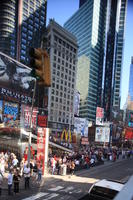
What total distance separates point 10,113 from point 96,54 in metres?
101

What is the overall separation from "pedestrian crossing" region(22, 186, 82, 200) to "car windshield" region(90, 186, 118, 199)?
3135 millimetres

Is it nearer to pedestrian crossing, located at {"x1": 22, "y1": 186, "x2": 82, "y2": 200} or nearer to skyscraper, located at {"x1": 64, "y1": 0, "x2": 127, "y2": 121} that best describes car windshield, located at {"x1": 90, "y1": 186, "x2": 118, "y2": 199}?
pedestrian crossing, located at {"x1": 22, "y1": 186, "x2": 82, "y2": 200}

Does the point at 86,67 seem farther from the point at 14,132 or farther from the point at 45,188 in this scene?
the point at 45,188

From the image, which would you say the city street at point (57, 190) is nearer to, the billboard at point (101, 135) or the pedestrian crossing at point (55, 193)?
the pedestrian crossing at point (55, 193)

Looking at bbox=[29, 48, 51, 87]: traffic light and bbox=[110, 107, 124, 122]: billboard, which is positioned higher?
bbox=[29, 48, 51, 87]: traffic light

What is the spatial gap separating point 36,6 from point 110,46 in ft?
204

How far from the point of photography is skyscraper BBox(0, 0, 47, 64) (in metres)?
99.2

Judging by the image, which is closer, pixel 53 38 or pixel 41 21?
pixel 53 38

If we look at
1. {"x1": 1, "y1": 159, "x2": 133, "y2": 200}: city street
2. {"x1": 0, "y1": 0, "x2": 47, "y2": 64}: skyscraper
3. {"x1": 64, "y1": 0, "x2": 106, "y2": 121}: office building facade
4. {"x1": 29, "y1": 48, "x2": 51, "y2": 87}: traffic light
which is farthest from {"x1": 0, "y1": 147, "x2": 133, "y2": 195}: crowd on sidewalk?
{"x1": 64, "y1": 0, "x2": 106, "y2": 121}: office building facade

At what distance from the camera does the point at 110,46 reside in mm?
148125

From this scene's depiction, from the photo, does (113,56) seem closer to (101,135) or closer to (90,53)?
(90,53)

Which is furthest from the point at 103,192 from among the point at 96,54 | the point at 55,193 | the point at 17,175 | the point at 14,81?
the point at 96,54

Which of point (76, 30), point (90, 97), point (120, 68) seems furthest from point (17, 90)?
point (120, 68)

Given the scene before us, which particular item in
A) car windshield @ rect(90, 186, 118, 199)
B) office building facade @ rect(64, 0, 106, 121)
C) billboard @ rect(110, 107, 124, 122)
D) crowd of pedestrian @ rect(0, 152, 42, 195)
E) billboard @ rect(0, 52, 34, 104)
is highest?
office building facade @ rect(64, 0, 106, 121)
